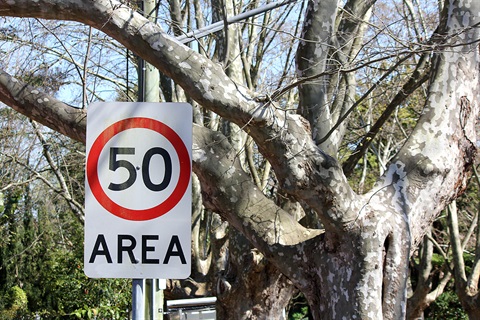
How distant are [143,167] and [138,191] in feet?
0.40

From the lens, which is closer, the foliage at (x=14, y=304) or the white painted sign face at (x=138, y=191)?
the white painted sign face at (x=138, y=191)

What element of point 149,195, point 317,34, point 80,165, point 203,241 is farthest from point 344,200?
point 80,165

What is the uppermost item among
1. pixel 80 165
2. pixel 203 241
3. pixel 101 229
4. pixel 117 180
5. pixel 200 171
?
pixel 80 165

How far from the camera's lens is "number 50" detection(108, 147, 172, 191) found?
3.83 meters

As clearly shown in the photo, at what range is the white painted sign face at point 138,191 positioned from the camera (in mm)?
3760

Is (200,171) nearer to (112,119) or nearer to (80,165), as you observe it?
(112,119)

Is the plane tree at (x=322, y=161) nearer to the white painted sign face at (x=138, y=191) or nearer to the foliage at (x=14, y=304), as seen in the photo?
the white painted sign face at (x=138, y=191)

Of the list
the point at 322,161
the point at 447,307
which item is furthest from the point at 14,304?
the point at 322,161

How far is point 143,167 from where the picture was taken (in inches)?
151

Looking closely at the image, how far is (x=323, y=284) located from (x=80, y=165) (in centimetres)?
1299

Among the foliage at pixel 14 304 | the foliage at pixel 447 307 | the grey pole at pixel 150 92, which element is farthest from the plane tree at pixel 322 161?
the foliage at pixel 447 307

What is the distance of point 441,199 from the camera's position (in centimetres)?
722

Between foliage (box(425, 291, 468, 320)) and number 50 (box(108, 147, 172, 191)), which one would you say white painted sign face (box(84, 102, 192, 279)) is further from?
foliage (box(425, 291, 468, 320))

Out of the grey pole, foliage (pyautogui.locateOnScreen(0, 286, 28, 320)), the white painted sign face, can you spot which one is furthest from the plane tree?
foliage (pyautogui.locateOnScreen(0, 286, 28, 320))
